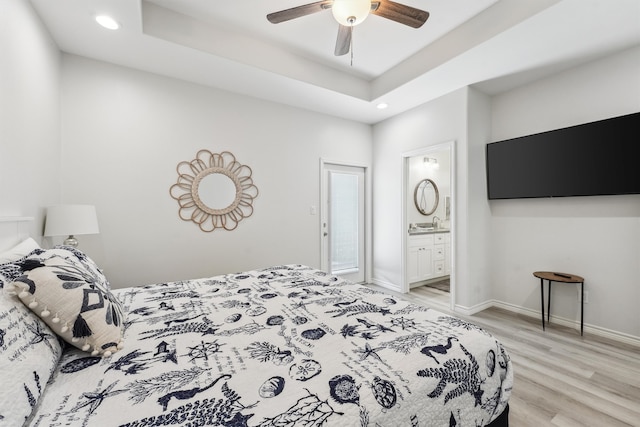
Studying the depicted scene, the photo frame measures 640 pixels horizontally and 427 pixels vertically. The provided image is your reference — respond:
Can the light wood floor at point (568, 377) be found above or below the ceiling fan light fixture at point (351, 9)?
below

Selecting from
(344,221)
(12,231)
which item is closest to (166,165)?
(12,231)

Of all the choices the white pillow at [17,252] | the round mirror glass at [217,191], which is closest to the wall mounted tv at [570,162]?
the round mirror glass at [217,191]

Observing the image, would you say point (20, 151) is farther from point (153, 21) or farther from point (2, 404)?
point (2, 404)

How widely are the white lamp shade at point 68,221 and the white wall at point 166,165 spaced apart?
436 mm

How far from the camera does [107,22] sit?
210 centimetres

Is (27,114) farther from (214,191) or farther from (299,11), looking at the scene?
(299,11)

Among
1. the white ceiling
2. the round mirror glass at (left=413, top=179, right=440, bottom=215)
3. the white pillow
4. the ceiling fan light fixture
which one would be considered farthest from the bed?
the round mirror glass at (left=413, top=179, right=440, bottom=215)

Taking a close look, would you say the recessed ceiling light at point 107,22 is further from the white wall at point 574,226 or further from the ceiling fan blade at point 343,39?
the white wall at point 574,226

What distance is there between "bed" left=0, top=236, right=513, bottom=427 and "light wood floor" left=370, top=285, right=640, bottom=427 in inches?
30.6

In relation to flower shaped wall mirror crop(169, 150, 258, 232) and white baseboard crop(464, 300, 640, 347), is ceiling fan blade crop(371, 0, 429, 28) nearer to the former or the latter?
flower shaped wall mirror crop(169, 150, 258, 232)

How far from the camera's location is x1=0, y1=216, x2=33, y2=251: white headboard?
1.47 m

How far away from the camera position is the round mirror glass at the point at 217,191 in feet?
10.2

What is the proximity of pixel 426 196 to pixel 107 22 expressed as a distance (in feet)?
16.3

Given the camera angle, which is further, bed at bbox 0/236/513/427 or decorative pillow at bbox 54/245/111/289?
decorative pillow at bbox 54/245/111/289
